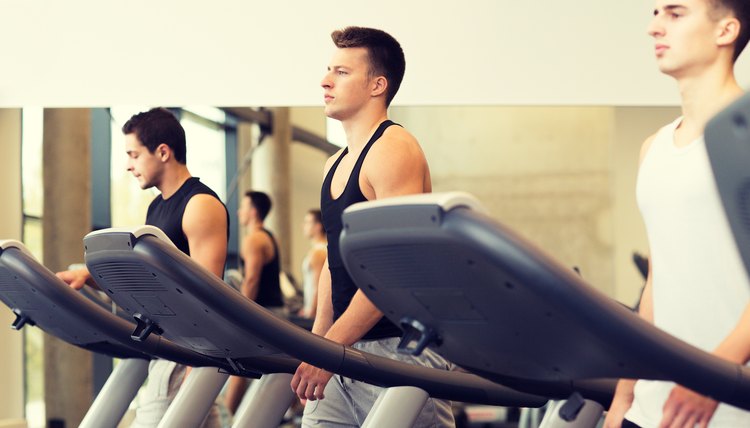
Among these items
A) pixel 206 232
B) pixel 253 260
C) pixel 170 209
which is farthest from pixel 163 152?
pixel 253 260

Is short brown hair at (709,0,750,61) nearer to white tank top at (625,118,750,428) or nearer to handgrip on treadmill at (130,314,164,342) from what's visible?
white tank top at (625,118,750,428)

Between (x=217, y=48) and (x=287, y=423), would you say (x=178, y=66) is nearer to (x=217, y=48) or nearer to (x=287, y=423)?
(x=217, y=48)

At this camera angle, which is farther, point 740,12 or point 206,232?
point 206,232

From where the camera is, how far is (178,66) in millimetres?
3727

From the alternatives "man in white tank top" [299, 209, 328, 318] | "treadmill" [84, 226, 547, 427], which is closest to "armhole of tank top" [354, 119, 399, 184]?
"treadmill" [84, 226, 547, 427]

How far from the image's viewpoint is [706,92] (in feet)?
5.57

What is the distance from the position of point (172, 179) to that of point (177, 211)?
0.53 feet

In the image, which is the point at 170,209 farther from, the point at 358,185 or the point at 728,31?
the point at 728,31

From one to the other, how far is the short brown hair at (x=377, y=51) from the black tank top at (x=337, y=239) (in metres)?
0.13

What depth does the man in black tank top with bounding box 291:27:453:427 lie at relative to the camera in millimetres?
2199

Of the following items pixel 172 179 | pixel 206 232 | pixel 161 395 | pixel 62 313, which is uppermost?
pixel 172 179

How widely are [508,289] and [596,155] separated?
317 inches

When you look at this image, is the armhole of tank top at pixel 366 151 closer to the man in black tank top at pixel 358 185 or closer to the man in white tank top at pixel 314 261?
the man in black tank top at pixel 358 185

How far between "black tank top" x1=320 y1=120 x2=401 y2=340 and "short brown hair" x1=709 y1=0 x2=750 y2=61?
0.86 metres
